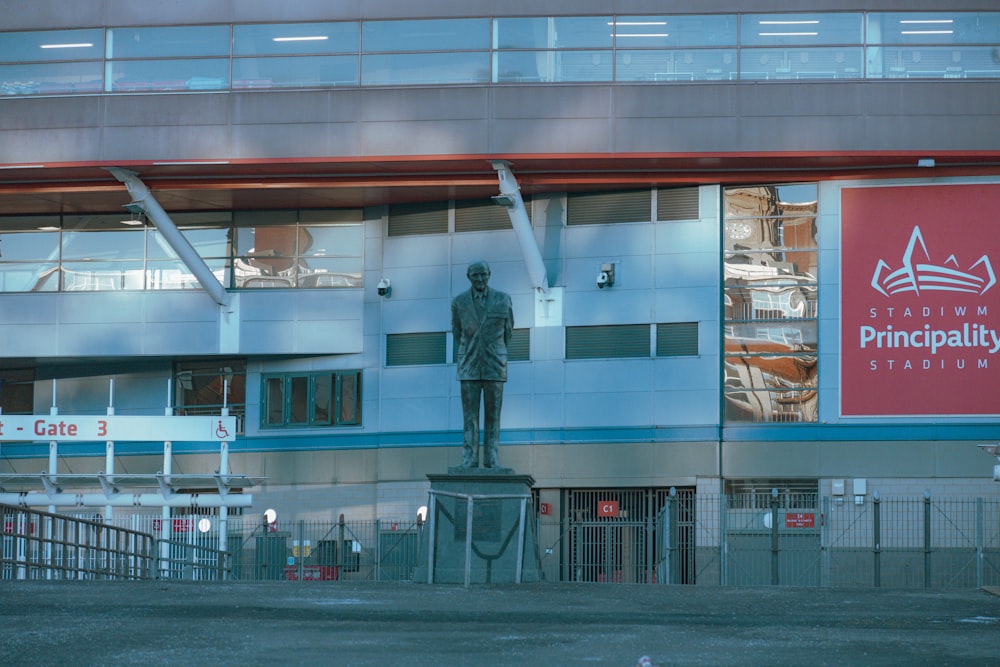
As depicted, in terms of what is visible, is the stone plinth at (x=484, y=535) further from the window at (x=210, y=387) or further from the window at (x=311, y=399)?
the window at (x=210, y=387)

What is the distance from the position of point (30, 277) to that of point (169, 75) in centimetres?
797

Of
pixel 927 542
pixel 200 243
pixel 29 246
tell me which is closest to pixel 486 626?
pixel 927 542

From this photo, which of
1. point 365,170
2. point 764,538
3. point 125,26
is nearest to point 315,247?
point 365,170

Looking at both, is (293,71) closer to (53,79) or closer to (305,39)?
(305,39)

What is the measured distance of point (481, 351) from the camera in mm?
21125

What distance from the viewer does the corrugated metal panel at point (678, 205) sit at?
1599 inches

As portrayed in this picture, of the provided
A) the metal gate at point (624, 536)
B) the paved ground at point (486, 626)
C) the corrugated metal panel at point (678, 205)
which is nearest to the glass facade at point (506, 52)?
the corrugated metal panel at point (678, 205)

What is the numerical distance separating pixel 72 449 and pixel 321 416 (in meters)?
7.10

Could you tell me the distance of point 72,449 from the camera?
45469mm

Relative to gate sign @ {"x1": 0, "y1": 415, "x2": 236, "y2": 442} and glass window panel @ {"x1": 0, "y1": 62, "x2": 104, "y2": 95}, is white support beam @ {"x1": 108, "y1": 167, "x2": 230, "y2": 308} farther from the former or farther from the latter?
gate sign @ {"x1": 0, "y1": 415, "x2": 236, "y2": 442}

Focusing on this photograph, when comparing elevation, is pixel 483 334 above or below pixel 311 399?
above

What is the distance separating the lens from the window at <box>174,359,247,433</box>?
4512cm

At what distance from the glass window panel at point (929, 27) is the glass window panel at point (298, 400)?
17.0 metres

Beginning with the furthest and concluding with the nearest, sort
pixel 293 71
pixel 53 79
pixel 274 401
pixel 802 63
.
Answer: pixel 274 401 < pixel 53 79 < pixel 293 71 < pixel 802 63
